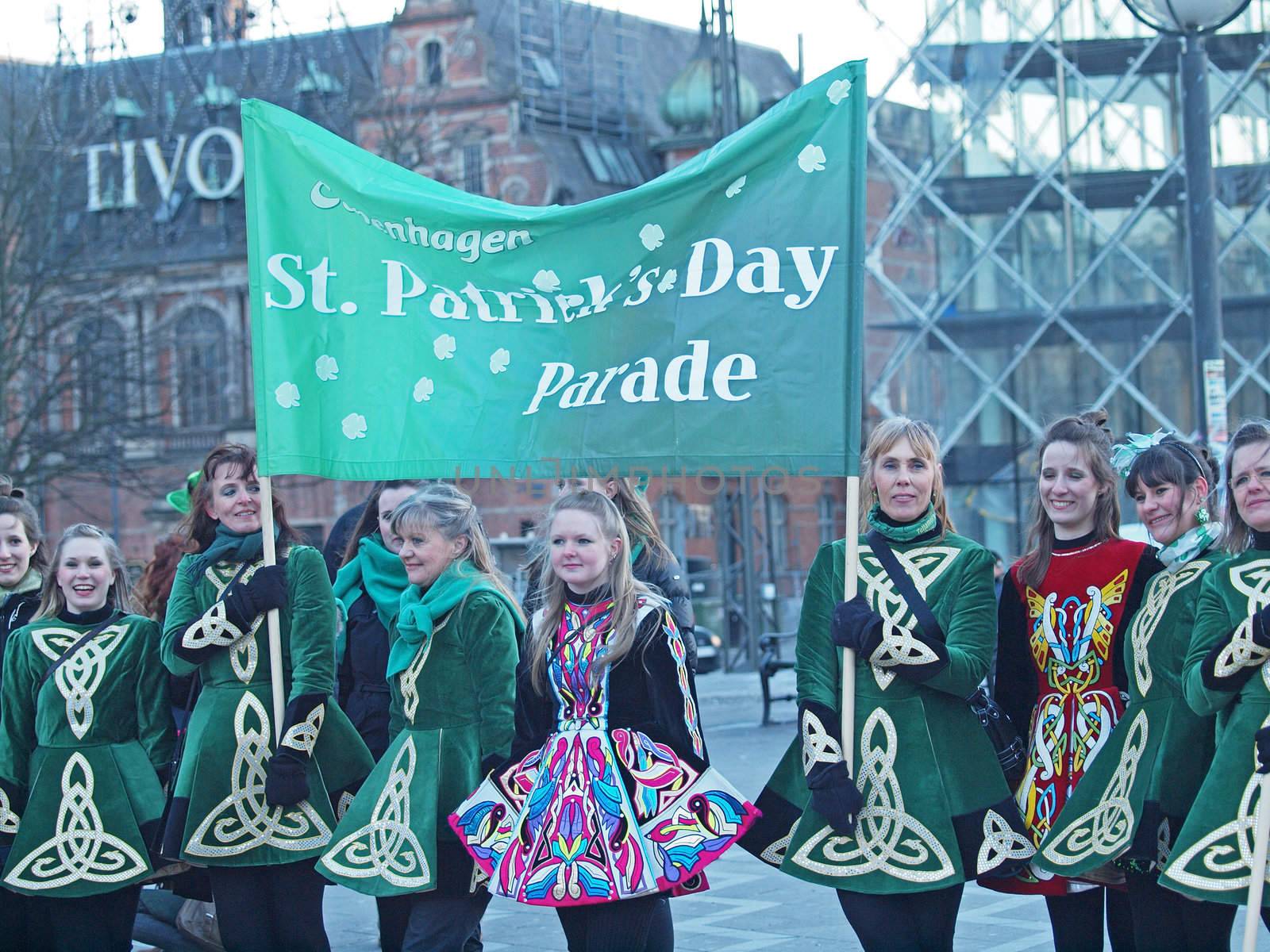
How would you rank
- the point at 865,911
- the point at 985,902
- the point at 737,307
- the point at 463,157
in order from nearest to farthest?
1. the point at 865,911
2. the point at 737,307
3. the point at 985,902
4. the point at 463,157

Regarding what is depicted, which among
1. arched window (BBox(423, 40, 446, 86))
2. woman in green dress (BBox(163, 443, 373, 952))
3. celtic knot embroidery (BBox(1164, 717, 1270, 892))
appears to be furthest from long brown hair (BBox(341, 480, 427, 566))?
arched window (BBox(423, 40, 446, 86))

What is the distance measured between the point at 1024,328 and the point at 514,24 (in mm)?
21035

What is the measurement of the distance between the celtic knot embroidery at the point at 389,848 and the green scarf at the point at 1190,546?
226cm

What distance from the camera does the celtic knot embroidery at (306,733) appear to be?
5555 millimetres

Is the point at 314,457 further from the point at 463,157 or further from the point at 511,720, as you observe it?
the point at 463,157

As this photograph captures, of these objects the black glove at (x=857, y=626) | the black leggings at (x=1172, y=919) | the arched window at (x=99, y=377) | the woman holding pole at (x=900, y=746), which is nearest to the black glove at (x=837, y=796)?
the woman holding pole at (x=900, y=746)

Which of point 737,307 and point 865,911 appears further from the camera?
point 737,307

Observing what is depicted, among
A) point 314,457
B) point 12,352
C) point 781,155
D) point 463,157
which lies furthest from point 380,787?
point 463,157

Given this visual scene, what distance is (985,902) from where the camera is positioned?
7980 millimetres

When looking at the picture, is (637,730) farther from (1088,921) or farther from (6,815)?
(6,815)

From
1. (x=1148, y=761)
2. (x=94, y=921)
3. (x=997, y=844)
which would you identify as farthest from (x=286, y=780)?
(x=1148, y=761)

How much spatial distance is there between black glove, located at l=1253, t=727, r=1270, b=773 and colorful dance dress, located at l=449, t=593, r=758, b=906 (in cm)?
A: 135

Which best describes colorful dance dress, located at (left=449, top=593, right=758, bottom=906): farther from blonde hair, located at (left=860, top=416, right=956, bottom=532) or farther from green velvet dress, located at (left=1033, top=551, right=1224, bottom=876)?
green velvet dress, located at (left=1033, top=551, right=1224, bottom=876)

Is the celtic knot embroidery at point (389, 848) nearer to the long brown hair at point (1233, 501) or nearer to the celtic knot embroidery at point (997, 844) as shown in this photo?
the celtic knot embroidery at point (997, 844)
